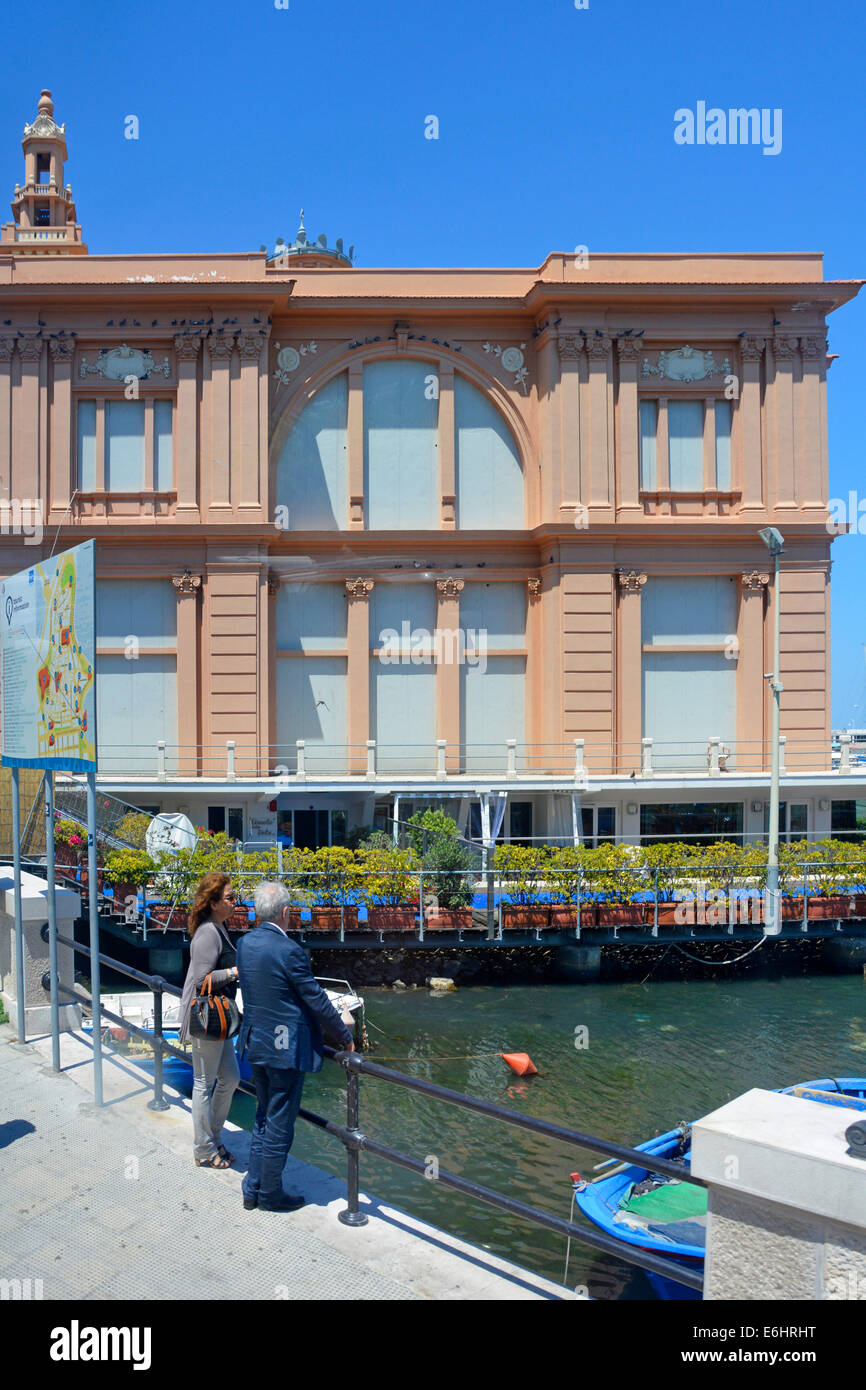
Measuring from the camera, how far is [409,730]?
93.7 feet

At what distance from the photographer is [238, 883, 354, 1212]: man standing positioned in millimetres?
5512

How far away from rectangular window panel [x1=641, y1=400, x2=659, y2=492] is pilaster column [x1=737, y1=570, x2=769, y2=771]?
379 centimetres

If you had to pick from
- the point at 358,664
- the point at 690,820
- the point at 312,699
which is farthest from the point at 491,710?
the point at 690,820

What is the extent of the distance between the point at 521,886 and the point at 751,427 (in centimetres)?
1510

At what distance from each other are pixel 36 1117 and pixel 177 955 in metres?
14.1

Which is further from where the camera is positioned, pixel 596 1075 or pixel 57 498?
pixel 57 498

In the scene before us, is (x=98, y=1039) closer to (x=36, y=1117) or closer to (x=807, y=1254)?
(x=36, y=1117)

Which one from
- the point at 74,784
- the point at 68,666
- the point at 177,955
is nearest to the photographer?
the point at 68,666

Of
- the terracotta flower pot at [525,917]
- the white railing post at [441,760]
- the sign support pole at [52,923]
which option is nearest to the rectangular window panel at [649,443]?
the white railing post at [441,760]

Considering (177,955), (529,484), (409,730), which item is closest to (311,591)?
(409,730)

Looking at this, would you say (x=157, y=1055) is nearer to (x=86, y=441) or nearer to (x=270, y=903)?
(x=270, y=903)

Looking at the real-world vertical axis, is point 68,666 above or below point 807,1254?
above

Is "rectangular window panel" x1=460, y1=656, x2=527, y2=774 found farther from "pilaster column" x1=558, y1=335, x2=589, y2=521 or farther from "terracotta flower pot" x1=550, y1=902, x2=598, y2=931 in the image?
Answer: "terracotta flower pot" x1=550, y1=902, x2=598, y2=931

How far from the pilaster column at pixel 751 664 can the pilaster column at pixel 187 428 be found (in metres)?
15.4
